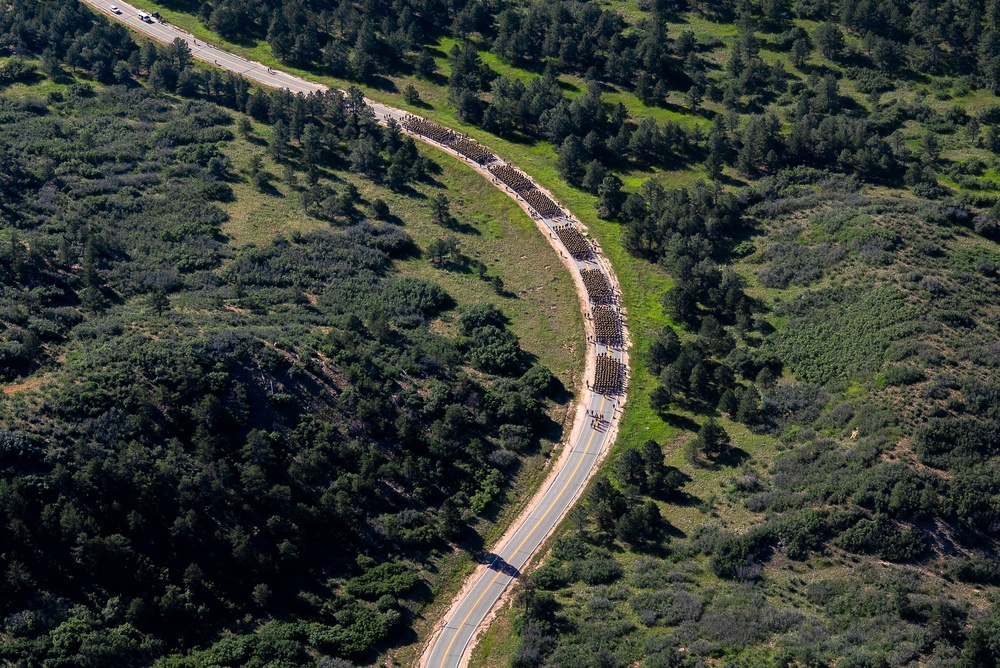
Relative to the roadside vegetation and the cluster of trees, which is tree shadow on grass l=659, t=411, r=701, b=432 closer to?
the roadside vegetation

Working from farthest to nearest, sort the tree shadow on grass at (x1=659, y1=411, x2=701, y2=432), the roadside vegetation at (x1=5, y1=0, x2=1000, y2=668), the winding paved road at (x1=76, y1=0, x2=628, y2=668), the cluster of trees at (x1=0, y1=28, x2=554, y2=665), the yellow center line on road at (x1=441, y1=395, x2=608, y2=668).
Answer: the tree shadow on grass at (x1=659, y1=411, x2=701, y2=432) < the winding paved road at (x1=76, y1=0, x2=628, y2=668) < the yellow center line on road at (x1=441, y1=395, x2=608, y2=668) < the roadside vegetation at (x1=5, y1=0, x2=1000, y2=668) < the cluster of trees at (x1=0, y1=28, x2=554, y2=665)

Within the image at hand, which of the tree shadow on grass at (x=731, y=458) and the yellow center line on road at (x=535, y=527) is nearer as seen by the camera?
the yellow center line on road at (x=535, y=527)

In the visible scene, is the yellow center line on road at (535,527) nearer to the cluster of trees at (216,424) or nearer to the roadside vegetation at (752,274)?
the roadside vegetation at (752,274)

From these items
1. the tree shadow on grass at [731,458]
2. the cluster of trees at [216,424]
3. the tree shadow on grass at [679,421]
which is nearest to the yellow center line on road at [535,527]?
the cluster of trees at [216,424]

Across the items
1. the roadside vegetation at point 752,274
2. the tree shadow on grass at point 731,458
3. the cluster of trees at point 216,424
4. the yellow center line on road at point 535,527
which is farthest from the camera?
the tree shadow on grass at point 731,458

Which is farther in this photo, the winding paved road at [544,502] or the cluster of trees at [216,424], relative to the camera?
the winding paved road at [544,502]

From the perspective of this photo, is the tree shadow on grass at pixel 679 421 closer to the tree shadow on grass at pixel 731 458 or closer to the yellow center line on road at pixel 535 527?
the tree shadow on grass at pixel 731 458

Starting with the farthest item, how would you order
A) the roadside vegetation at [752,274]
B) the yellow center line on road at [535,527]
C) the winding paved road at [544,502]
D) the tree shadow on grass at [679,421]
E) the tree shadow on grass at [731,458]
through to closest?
the tree shadow on grass at [679,421]
the tree shadow on grass at [731,458]
the winding paved road at [544,502]
the yellow center line on road at [535,527]
the roadside vegetation at [752,274]

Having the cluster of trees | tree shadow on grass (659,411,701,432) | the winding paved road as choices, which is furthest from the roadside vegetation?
the cluster of trees

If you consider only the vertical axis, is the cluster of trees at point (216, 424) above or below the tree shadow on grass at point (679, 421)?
below

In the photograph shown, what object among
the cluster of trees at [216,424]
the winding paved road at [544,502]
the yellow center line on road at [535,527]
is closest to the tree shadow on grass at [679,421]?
the winding paved road at [544,502]
